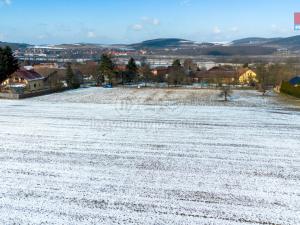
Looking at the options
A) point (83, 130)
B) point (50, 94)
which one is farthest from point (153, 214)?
point (50, 94)

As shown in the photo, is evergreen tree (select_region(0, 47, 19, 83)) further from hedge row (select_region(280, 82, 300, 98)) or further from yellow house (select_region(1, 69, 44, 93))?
hedge row (select_region(280, 82, 300, 98))

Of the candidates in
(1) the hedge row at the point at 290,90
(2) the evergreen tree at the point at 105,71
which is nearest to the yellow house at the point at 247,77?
(1) the hedge row at the point at 290,90

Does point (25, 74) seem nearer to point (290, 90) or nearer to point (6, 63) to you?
point (6, 63)

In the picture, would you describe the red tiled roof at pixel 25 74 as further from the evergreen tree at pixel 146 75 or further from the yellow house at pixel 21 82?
the evergreen tree at pixel 146 75

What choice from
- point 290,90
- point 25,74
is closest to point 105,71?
point 25,74

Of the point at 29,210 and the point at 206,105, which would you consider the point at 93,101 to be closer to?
the point at 206,105

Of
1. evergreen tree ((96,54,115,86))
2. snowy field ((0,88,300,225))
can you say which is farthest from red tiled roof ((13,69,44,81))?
snowy field ((0,88,300,225))
